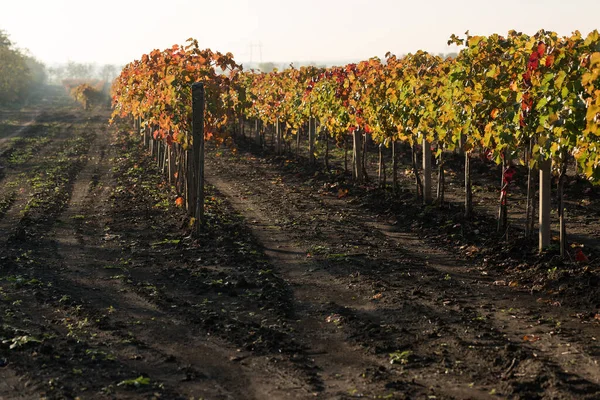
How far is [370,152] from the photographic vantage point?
23.8 metres

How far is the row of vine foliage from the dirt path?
162 centimetres

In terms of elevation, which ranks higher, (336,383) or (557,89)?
(557,89)

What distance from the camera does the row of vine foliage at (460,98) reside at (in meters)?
7.68

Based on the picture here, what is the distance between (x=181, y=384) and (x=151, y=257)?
192 inches

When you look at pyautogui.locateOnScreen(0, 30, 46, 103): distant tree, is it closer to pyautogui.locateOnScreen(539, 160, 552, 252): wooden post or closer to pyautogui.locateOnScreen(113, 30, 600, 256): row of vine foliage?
pyautogui.locateOnScreen(113, 30, 600, 256): row of vine foliage

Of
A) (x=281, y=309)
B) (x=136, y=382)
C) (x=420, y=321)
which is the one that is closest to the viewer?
(x=136, y=382)

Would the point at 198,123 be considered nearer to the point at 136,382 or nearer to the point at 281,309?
the point at 281,309

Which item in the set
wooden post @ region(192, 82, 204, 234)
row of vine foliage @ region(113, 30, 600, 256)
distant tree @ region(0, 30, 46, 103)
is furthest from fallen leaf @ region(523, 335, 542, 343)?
distant tree @ region(0, 30, 46, 103)

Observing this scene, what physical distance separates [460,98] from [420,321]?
4554mm

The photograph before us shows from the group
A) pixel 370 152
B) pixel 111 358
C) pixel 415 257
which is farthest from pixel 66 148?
pixel 111 358

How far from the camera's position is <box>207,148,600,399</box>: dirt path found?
5.56 meters

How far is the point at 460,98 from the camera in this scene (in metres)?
10.5

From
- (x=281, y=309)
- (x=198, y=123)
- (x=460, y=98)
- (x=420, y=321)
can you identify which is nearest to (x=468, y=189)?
(x=460, y=98)

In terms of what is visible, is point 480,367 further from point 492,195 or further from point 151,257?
point 492,195
